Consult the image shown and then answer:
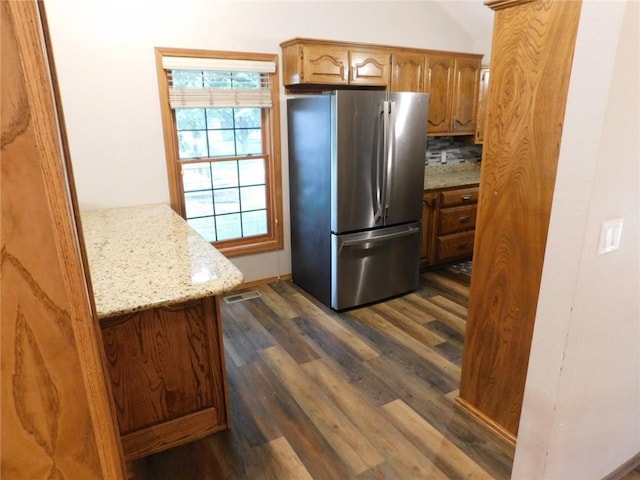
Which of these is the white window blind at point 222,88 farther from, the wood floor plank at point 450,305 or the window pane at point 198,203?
the wood floor plank at point 450,305

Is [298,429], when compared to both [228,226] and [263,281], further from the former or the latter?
[228,226]

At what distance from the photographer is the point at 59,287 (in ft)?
2.08

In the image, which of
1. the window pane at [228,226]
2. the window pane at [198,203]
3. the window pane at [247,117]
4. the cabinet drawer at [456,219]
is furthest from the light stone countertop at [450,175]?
the window pane at [198,203]

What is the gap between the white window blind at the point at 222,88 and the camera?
10.2 feet

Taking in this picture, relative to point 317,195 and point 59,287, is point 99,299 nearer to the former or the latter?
point 59,287

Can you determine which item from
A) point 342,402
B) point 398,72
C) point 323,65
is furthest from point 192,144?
point 342,402

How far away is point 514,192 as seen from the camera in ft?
5.92

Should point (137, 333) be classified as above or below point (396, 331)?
above

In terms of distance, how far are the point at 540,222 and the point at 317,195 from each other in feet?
6.18

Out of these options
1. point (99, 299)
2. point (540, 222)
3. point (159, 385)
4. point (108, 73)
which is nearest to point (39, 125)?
point (99, 299)

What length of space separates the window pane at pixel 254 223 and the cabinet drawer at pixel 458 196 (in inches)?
64.8

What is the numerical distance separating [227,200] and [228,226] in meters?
0.23

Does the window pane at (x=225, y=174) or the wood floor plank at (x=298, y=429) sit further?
the window pane at (x=225, y=174)

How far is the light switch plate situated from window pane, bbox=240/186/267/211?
2908 mm
